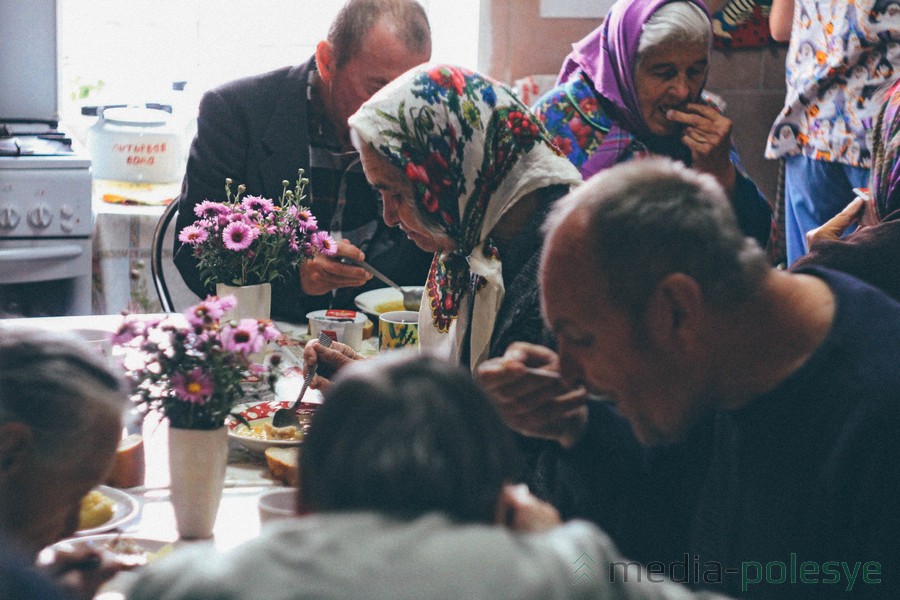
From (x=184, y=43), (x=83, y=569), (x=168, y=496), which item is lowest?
(x=168, y=496)

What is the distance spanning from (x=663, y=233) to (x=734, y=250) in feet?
0.29

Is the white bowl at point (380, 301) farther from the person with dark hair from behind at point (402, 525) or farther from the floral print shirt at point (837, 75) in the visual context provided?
the person with dark hair from behind at point (402, 525)

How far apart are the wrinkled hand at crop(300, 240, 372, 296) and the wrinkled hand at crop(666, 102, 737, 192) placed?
3.72 feet

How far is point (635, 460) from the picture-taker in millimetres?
1546

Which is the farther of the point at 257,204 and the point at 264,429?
the point at 257,204

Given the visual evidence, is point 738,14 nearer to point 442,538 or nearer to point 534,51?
point 534,51

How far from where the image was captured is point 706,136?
116 inches

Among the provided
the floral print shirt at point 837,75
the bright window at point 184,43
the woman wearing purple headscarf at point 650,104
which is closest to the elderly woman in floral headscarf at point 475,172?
the woman wearing purple headscarf at point 650,104

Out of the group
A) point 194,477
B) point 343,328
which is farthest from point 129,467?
point 343,328

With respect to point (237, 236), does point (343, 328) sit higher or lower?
lower

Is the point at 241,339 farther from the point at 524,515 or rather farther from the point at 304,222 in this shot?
the point at 304,222

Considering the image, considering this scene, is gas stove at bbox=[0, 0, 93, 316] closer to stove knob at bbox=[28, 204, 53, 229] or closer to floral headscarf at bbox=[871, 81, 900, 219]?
stove knob at bbox=[28, 204, 53, 229]

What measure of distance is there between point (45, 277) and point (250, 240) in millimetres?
1535

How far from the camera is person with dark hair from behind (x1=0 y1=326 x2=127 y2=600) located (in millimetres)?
971
